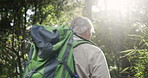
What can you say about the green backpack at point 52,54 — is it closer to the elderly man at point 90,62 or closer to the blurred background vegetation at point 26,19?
A: the elderly man at point 90,62

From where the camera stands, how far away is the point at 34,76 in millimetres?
2016

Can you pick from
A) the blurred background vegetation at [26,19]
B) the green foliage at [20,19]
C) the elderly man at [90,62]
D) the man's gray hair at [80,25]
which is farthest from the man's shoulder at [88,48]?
the green foliage at [20,19]

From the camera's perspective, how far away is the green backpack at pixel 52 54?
2023 millimetres

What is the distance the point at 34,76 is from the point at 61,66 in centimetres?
28

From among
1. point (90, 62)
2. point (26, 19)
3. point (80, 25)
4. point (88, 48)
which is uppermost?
point (80, 25)

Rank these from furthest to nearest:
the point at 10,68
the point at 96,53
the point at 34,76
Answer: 1. the point at 10,68
2. the point at 96,53
3. the point at 34,76

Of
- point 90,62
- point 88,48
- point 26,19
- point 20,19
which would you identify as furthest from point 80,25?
point 26,19

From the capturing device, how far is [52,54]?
210 centimetres

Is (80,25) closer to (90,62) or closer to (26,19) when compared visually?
(90,62)

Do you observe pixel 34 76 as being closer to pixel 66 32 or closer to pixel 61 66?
pixel 61 66

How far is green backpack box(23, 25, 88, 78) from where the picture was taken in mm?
2023

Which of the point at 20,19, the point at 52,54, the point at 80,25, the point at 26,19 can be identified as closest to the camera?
the point at 52,54

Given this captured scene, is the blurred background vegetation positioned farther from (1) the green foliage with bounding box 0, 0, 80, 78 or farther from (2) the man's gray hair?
(2) the man's gray hair

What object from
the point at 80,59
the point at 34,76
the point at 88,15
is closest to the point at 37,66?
the point at 34,76
